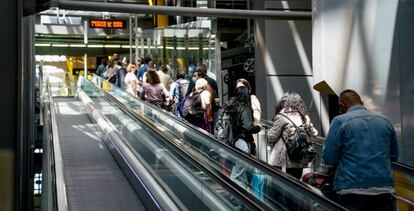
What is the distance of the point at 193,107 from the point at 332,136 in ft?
19.0

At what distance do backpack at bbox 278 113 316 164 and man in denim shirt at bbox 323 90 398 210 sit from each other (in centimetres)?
173

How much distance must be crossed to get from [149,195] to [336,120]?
9.88 ft

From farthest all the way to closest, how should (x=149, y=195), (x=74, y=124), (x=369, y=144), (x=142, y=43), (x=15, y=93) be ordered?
(x=142, y=43) → (x=74, y=124) → (x=149, y=195) → (x=369, y=144) → (x=15, y=93)

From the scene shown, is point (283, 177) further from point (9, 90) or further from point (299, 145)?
point (9, 90)

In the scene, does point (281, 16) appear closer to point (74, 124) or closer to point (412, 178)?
point (74, 124)

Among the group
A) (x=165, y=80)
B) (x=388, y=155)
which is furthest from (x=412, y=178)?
(x=165, y=80)

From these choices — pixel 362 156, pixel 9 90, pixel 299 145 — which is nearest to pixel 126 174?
pixel 299 145

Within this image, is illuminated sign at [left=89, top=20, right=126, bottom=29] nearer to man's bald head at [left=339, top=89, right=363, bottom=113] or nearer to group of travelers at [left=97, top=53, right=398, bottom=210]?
group of travelers at [left=97, top=53, right=398, bottom=210]

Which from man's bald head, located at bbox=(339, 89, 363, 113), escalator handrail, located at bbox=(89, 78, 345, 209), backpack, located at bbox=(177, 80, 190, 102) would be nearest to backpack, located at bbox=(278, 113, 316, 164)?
escalator handrail, located at bbox=(89, 78, 345, 209)

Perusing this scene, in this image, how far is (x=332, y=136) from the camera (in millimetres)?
4785

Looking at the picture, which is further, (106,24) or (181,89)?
(106,24)

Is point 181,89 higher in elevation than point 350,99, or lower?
lower

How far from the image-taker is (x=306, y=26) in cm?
1630

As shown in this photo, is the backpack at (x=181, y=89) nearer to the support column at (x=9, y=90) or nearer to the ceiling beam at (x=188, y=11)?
the ceiling beam at (x=188, y=11)
